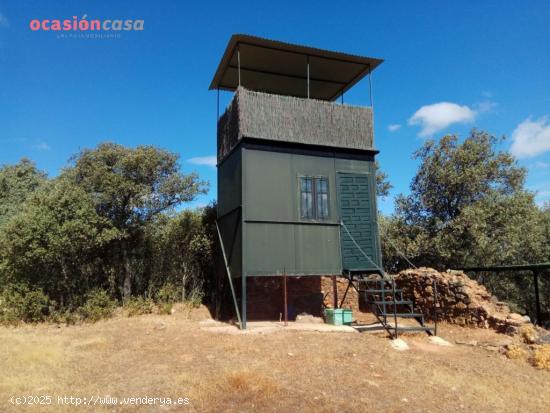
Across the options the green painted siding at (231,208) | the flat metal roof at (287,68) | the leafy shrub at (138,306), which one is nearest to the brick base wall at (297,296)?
the green painted siding at (231,208)

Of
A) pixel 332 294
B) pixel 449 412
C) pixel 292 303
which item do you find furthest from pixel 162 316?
pixel 449 412

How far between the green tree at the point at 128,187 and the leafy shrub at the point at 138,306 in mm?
801

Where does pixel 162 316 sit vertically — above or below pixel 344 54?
below

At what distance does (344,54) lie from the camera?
13.1 meters

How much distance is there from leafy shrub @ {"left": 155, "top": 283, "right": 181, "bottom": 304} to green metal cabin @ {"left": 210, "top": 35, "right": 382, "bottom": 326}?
2.65 metres

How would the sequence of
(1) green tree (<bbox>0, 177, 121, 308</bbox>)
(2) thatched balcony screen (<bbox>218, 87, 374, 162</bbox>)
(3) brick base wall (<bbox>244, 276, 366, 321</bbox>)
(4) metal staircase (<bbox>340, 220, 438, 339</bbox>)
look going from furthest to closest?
(3) brick base wall (<bbox>244, 276, 366, 321</bbox>)
(1) green tree (<bbox>0, 177, 121, 308</bbox>)
(2) thatched balcony screen (<bbox>218, 87, 374, 162</bbox>)
(4) metal staircase (<bbox>340, 220, 438, 339</bbox>)

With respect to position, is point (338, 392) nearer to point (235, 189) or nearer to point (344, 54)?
point (235, 189)

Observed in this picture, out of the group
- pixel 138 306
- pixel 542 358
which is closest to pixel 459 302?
pixel 542 358

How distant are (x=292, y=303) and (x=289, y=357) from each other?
6713 millimetres

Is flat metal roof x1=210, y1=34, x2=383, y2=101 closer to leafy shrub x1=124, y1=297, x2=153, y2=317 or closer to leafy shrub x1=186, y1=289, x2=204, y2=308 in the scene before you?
leafy shrub x1=186, y1=289, x2=204, y2=308

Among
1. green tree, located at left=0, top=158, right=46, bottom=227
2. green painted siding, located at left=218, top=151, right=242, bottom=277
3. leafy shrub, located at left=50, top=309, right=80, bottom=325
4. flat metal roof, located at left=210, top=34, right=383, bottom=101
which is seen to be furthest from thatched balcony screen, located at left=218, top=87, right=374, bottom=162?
green tree, located at left=0, top=158, right=46, bottom=227

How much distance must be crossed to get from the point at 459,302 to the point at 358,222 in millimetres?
3676

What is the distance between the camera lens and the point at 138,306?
13625mm

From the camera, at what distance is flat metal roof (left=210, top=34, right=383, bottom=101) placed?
497 inches
